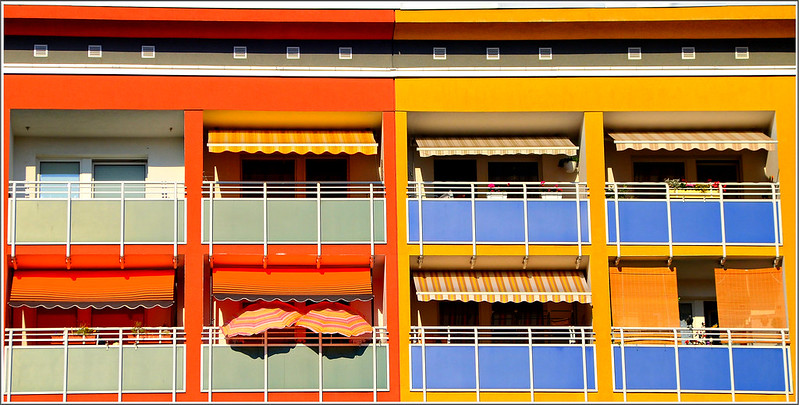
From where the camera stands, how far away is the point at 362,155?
1078 inches

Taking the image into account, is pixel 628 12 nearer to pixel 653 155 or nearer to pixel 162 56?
pixel 653 155

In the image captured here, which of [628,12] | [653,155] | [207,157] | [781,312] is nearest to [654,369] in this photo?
[781,312]

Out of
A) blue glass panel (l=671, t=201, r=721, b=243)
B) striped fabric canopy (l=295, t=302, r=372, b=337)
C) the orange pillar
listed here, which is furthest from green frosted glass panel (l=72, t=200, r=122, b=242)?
blue glass panel (l=671, t=201, r=721, b=243)

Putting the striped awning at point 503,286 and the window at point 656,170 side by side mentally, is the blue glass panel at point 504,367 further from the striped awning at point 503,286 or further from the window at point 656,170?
the window at point 656,170

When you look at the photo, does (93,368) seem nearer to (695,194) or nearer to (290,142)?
(290,142)

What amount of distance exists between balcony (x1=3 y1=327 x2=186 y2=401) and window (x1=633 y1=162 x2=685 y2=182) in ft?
36.0

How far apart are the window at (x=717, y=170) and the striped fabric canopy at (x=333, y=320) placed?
876 cm

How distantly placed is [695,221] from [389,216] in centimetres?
634


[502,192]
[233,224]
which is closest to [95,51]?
[233,224]

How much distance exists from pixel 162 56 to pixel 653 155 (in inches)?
443

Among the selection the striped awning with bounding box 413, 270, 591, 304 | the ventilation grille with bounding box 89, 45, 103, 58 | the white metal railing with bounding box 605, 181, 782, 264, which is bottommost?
the striped awning with bounding box 413, 270, 591, 304

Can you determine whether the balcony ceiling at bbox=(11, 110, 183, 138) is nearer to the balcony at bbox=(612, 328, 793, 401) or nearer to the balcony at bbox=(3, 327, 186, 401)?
the balcony at bbox=(3, 327, 186, 401)

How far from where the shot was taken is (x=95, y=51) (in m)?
25.3

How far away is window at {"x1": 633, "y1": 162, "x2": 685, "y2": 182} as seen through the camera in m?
28.0
